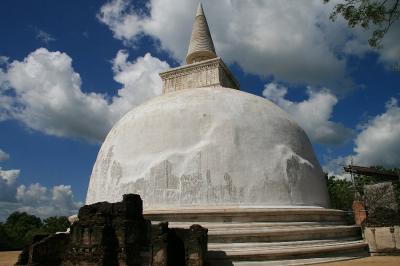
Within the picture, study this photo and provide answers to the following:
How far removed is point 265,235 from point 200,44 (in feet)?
36.9

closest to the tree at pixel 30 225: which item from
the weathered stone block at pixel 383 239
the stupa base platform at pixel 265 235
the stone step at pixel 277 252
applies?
the stupa base platform at pixel 265 235

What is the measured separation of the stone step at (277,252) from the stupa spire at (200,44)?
36.0 ft

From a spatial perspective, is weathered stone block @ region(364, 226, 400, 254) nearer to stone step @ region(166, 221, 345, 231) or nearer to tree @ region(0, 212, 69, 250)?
stone step @ region(166, 221, 345, 231)

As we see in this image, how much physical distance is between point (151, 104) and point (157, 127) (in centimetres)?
162

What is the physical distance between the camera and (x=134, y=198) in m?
A: 8.47

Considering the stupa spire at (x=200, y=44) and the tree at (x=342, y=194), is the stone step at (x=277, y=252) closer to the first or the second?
the stupa spire at (x=200, y=44)

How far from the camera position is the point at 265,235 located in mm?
9086

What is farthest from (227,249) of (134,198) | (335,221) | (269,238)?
(335,221)

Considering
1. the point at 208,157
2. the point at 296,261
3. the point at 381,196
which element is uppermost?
the point at 208,157

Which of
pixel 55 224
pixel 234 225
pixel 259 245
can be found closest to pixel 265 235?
pixel 259 245

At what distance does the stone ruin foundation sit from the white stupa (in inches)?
71.0

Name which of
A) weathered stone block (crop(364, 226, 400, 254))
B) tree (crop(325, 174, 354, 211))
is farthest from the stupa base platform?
tree (crop(325, 174, 354, 211))

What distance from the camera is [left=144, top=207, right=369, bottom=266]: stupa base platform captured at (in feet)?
28.1

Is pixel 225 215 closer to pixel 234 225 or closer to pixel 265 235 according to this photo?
pixel 234 225
